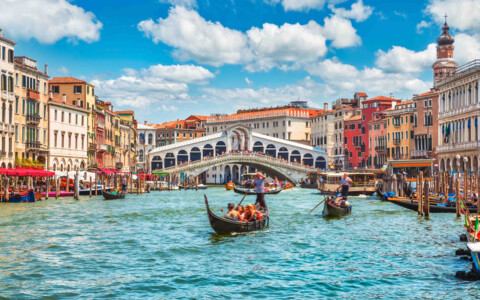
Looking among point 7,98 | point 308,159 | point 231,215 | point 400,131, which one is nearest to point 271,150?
point 308,159

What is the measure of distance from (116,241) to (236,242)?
8.69ft

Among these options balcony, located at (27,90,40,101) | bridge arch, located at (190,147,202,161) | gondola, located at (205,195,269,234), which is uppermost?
balcony, located at (27,90,40,101)

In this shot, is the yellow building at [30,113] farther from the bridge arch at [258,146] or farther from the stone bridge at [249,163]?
the bridge arch at [258,146]

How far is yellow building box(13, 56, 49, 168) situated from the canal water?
46.6ft

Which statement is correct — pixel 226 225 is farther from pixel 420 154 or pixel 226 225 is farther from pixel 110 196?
pixel 420 154

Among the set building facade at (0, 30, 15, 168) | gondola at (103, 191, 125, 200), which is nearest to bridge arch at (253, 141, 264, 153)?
gondola at (103, 191, 125, 200)

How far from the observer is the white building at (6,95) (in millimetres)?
30703

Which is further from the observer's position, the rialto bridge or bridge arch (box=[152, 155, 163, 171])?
bridge arch (box=[152, 155, 163, 171])

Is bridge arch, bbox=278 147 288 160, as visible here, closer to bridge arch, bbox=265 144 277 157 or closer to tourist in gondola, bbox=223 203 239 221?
bridge arch, bbox=265 144 277 157

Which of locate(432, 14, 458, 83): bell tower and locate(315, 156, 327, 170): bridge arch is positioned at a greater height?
locate(432, 14, 458, 83): bell tower

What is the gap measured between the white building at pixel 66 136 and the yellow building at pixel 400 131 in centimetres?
Answer: 2264

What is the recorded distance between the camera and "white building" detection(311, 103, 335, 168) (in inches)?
2618

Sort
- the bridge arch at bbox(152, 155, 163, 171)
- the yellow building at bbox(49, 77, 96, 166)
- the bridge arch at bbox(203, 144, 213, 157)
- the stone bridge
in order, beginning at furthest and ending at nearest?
1. the bridge arch at bbox(203, 144, 213, 157)
2. the bridge arch at bbox(152, 155, 163, 171)
3. the stone bridge
4. the yellow building at bbox(49, 77, 96, 166)

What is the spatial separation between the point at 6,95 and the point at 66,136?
8.93 m
